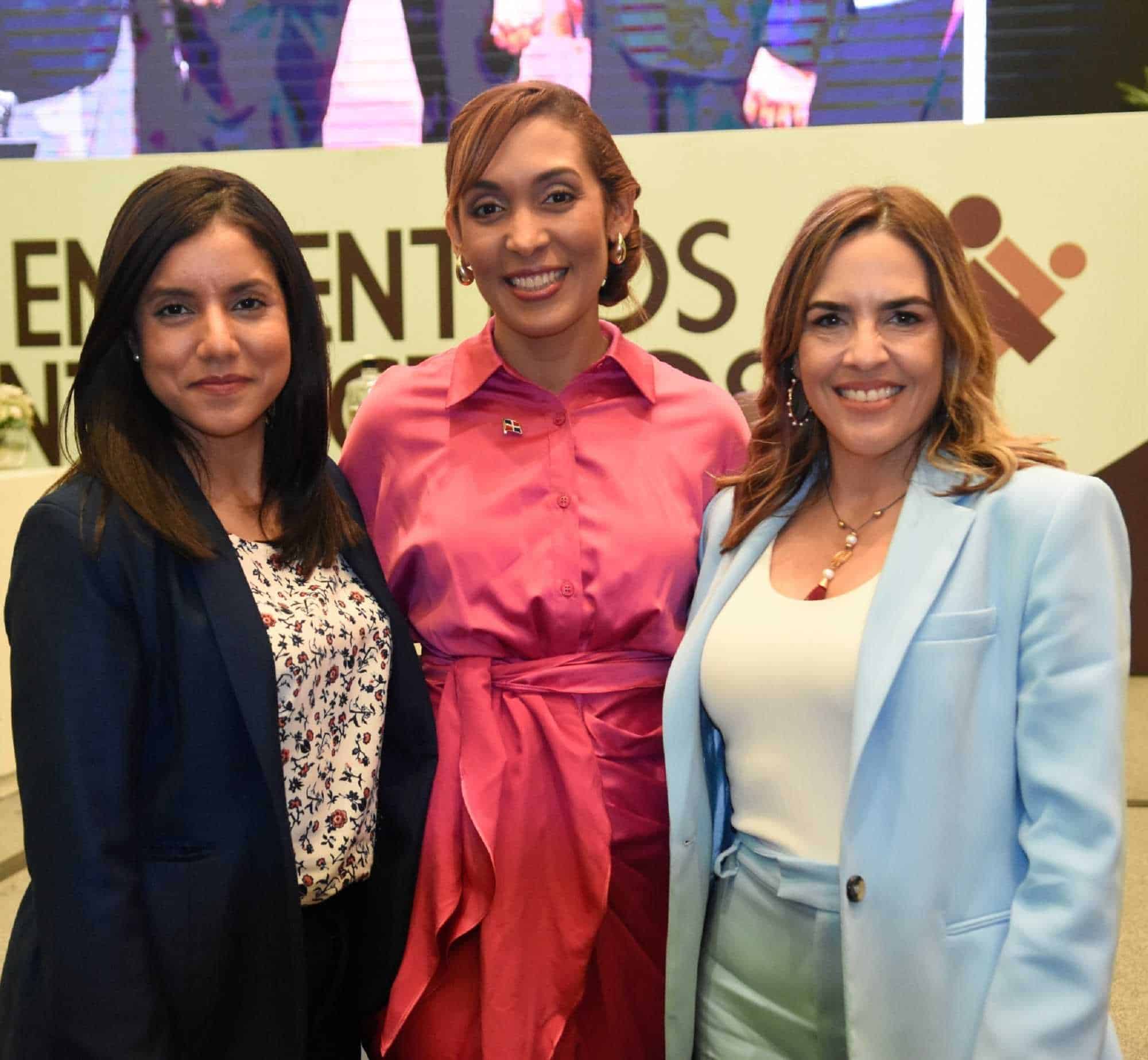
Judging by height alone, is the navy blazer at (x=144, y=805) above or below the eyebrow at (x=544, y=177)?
below

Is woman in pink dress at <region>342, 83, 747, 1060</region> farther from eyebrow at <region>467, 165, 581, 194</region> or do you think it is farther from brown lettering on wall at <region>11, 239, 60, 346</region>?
brown lettering on wall at <region>11, 239, 60, 346</region>

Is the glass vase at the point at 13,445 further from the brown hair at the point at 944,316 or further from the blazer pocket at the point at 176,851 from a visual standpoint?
the brown hair at the point at 944,316

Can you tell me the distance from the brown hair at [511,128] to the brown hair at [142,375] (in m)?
0.33

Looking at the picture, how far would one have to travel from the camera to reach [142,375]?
1673mm

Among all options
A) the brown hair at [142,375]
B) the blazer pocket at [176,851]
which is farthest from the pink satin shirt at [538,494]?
the blazer pocket at [176,851]

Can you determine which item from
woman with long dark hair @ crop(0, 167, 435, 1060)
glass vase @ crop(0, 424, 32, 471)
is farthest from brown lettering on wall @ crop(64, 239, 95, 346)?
woman with long dark hair @ crop(0, 167, 435, 1060)

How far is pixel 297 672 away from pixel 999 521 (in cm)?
90

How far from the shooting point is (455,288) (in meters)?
5.02

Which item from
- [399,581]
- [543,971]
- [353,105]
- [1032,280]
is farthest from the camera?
[353,105]

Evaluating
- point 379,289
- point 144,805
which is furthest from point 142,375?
point 379,289

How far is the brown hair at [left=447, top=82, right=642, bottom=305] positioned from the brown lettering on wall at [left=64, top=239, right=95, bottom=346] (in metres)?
3.60

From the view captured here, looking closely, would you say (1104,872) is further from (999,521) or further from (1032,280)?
(1032,280)

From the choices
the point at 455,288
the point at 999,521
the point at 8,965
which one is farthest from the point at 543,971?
the point at 455,288

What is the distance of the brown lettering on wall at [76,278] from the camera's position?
5121 mm
